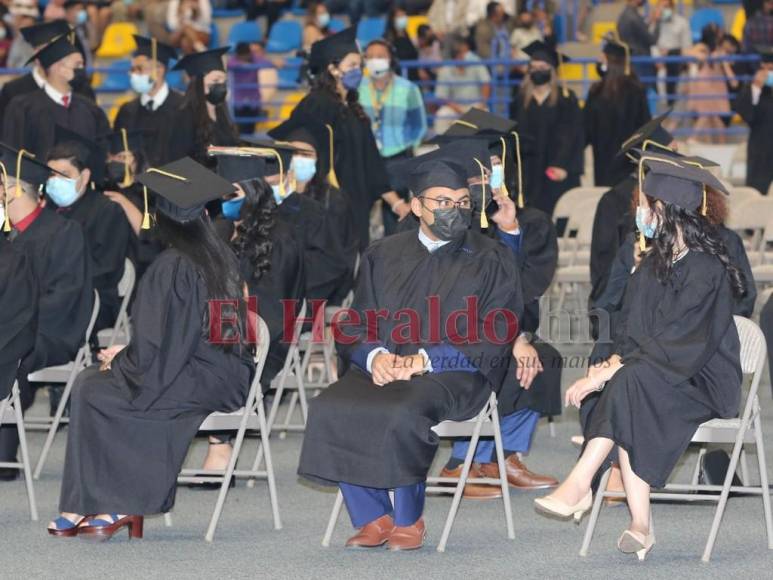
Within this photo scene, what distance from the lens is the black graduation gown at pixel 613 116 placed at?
40.5 ft

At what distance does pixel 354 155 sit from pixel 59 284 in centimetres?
336

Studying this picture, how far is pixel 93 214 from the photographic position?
826cm

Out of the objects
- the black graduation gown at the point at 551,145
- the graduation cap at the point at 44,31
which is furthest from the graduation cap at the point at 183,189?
the black graduation gown at the point at 551,145

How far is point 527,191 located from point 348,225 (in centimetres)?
381

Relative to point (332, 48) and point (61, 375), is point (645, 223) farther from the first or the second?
point (332, 48)

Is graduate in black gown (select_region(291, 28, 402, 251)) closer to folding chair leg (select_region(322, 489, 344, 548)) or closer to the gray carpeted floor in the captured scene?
the gray carpeted floor

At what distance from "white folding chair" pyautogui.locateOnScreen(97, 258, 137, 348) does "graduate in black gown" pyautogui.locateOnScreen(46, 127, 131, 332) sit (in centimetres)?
3

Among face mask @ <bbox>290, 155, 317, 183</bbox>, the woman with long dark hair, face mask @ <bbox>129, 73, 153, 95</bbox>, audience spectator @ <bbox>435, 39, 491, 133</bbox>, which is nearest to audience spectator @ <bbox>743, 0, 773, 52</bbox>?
audience spectator @ <bbox>435, 39, 491, 133</bbox>

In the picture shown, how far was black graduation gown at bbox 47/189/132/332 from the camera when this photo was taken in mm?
8039

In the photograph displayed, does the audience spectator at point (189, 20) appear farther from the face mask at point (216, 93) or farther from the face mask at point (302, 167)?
the face mask at point (302, 167)

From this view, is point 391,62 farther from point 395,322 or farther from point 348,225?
point 395,322

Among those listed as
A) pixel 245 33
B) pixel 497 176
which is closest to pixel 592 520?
pixel 497 176

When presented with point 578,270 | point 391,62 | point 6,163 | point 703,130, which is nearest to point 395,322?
point 6,163

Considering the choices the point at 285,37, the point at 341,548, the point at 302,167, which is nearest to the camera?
the point at 341,548
